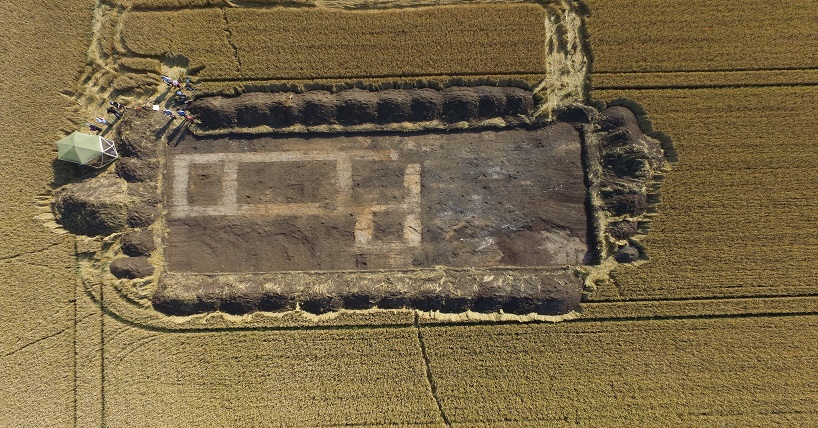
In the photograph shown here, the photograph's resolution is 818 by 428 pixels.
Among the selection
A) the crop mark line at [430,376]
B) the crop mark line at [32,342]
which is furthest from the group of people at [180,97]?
the crop mark line at [430,376]

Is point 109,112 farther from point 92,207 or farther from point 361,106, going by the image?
point 361,106

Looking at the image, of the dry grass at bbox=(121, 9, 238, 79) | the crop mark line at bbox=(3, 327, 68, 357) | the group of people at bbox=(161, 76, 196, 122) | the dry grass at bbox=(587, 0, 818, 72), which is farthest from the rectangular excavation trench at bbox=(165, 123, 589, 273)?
the crop mark line at bbox=(3, 327, 68, 357)

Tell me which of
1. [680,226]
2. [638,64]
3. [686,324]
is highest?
[638,64]

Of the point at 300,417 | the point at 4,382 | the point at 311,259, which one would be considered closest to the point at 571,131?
the point at 311,259

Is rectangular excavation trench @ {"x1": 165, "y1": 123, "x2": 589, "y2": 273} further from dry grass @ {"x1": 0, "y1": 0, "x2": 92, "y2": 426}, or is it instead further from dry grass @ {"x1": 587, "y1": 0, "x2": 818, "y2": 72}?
dry grass @ {"x1": 0, "y1": 0, "x2": 92, "y2": 426}

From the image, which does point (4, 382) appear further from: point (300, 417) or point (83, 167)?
point (300, 417)

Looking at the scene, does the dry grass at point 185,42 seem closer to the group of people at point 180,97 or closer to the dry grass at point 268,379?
the group of people at point 180,97

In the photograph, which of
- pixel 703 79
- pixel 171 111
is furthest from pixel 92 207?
pixel 703 79
